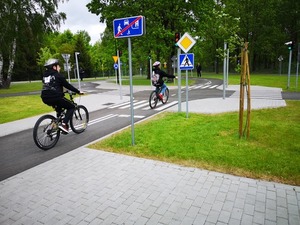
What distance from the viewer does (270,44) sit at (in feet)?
144

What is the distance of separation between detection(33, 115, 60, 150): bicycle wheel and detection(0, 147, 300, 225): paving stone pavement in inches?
50.6

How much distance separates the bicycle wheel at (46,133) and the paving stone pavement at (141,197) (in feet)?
4.22

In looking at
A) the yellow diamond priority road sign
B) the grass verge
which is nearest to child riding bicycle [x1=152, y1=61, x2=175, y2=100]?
the yellow diamond priority road sign

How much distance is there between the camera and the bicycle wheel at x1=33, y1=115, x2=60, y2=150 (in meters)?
5.92

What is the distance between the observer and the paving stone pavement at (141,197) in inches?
124

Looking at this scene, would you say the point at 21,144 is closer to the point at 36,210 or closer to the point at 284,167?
the point at 36,210

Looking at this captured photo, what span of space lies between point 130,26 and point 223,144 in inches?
140

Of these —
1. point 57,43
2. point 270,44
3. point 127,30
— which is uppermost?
point 57,43

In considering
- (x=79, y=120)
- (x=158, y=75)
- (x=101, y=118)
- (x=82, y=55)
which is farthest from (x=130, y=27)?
(x=82, y=55)

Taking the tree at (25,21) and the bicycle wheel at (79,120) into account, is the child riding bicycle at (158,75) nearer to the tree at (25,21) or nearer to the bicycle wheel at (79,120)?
the bicycle wheel at (79,120)

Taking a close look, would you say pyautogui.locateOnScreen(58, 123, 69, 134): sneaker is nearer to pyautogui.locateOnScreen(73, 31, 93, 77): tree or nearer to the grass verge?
the grass verge

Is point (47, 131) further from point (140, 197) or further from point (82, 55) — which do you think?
point (82, 55)

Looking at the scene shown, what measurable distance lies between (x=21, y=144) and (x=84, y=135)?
68.2 inches

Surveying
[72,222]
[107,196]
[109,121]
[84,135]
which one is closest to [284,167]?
[107,196]
